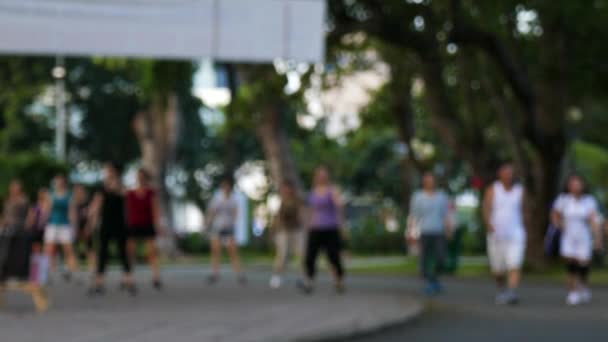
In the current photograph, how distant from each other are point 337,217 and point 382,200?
135ft

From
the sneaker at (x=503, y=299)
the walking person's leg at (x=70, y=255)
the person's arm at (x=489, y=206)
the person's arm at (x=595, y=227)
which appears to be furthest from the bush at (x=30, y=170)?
the person's arm at (x=595, y=227)

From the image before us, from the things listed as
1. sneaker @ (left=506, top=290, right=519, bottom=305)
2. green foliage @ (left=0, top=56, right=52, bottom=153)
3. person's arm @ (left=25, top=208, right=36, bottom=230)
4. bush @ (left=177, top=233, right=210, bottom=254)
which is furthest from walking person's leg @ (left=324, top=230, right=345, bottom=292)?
bush @ (left=177, top=233, right=210, bottom=254)

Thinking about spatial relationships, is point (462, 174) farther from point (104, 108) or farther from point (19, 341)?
point (19, 341)

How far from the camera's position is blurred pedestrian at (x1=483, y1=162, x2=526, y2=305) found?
54.3ft

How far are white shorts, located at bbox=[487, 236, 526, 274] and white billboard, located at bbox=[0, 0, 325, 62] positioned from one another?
11.5 feet

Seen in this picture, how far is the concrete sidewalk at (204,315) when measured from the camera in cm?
1179

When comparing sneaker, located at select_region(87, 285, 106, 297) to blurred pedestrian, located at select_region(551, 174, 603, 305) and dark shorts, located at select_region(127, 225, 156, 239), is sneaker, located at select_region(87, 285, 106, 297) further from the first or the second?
blurred pedestrian, located at select_region(551, 174, 603, 305)

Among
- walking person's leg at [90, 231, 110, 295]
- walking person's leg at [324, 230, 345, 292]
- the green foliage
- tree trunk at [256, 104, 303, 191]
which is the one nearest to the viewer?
walking person's leg at [90, 231, 110, 295]

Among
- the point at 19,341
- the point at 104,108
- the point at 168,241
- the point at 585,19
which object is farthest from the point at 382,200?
the point at 19,341

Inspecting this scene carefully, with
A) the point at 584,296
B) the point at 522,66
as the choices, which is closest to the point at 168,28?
the point at 584,296

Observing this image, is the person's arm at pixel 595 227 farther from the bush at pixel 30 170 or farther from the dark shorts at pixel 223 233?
the bush at pixel 30 170

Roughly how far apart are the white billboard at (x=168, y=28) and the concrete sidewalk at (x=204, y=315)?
3189 mm

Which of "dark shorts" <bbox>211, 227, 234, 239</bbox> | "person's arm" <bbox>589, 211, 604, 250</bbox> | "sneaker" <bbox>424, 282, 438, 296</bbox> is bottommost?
"sneaker" <bbox>424, 282, 438, 296</bbox>

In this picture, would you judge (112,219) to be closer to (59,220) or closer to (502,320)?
(59,220)
